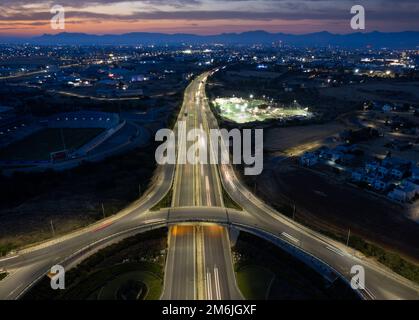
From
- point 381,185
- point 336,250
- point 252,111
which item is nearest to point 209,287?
point 336,250

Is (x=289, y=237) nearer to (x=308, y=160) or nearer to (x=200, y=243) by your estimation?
(x=200, y=243)

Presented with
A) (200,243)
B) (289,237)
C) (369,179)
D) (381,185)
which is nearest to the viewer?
(200,243)

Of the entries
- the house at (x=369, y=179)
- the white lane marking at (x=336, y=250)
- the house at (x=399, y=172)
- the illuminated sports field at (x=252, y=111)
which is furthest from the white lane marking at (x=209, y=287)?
the illuminated sports field at (x=252, y=111)

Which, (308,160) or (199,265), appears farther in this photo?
(308,160)

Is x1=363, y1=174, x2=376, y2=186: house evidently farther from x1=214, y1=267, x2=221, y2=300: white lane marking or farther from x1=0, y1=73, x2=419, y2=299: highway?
x1=214, y1=267, x2=221, y2=300: white lane marking

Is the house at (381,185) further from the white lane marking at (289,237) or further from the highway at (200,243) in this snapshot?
the white lane marking at (289,237)

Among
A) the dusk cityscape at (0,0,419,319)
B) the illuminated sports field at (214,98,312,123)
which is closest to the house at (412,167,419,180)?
the dusk cityscape at (0,0,419,319)

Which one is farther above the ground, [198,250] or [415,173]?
[415,173]
